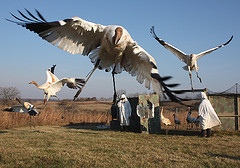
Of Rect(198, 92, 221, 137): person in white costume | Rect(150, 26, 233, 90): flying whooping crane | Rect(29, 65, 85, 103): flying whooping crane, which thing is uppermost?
Rect(150, 26, 233, 90): flying whooping crane

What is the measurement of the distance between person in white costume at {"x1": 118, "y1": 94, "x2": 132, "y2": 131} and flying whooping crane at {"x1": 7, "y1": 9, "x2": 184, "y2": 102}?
3.09 m

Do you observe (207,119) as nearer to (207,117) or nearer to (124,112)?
(207,117)

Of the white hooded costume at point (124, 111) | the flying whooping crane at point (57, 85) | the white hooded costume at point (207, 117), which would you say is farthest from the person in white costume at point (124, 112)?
the white hooded costume at point (207, 117)

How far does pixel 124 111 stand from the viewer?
1025 centimetres

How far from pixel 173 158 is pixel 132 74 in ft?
10.4

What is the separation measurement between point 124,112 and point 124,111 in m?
0.05

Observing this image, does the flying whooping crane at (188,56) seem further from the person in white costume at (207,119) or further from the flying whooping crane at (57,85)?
the flying whooping crane at (57,85)

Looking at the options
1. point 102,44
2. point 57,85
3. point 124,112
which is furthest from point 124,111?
point 102,44

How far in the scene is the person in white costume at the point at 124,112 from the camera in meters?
10.1

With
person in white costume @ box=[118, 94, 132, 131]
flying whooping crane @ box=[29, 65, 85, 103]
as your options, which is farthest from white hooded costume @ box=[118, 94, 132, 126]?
flying whooping crane @ box=[29, 65, 85, 103]

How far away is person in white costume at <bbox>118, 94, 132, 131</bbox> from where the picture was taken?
10.1 metres

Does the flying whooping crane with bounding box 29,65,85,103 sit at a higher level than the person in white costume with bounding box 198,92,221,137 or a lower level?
higher

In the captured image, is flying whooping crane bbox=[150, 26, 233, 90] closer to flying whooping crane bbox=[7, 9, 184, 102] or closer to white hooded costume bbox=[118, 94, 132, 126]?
flying whooping crane bbox=[7, 9, 184, 102]

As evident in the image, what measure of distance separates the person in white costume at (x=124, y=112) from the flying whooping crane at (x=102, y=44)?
3.09 m
